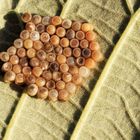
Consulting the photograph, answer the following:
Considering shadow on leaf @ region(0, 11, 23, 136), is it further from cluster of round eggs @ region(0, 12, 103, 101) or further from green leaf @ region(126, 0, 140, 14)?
green leaf @ region(126, 0, 140, 14)

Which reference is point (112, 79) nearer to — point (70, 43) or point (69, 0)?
point (70, 43)

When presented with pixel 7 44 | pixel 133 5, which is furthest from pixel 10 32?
pixel 133 5

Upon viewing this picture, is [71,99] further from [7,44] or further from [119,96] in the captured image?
[7,44]

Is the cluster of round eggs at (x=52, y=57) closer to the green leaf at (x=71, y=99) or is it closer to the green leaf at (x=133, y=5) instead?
the green leaf at (x=71, y=99)

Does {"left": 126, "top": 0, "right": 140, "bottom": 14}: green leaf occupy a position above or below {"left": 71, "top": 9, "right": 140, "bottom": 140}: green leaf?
above

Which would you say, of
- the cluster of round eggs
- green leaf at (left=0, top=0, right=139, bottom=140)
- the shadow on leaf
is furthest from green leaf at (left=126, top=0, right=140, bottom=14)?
the shadow on leaf

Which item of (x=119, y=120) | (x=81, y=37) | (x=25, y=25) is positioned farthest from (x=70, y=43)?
(x=119, y=120)

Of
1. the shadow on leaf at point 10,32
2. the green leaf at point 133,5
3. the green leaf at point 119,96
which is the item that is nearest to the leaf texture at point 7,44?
the shadow on leaf at point 10,32
